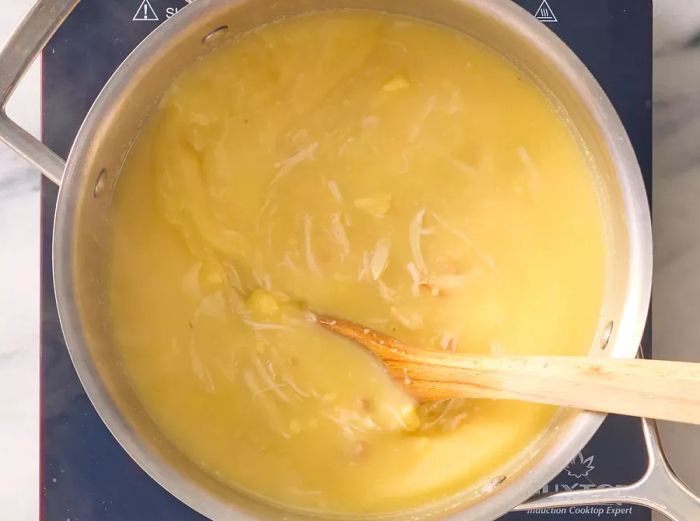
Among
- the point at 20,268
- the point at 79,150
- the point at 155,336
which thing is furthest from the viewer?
the point at 20,268

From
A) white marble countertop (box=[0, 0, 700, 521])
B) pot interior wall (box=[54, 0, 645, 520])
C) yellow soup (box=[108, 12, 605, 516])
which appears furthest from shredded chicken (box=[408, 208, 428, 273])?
white marble countertop (box=[0, 0, 700, 521])

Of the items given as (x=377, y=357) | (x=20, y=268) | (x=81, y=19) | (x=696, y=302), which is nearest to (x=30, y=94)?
(x=81, y=19)

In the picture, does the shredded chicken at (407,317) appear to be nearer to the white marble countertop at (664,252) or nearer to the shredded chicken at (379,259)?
the shredded chicken at (379,259)

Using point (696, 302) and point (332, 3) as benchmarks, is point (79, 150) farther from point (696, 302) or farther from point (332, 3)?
point (696, 302)

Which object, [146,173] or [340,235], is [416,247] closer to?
[340,235]

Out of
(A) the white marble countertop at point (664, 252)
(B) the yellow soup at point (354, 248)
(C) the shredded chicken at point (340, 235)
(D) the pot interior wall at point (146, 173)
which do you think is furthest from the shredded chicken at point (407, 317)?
(A) the white marble countertop at point (664, 252)
